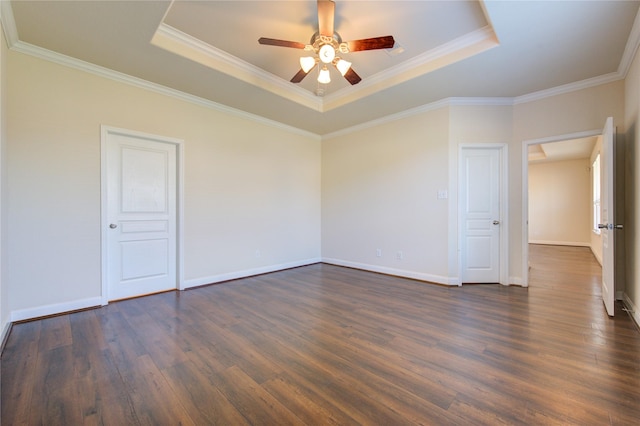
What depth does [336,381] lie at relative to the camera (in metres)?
1.82

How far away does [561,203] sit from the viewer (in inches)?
346

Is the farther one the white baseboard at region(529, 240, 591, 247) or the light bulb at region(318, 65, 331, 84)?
the white baseboard at region(529, 240, 591, 247)

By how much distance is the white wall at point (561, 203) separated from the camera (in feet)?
27.6

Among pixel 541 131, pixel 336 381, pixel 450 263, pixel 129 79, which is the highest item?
pixel 129 79

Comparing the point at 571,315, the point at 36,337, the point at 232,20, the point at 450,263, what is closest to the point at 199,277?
the point at 36,337

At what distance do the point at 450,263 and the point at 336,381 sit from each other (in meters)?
3.03

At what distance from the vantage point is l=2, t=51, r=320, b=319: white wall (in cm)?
279

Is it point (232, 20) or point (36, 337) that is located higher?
point (232, 20)

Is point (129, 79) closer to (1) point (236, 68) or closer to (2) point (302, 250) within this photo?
(1) point (236, 68)

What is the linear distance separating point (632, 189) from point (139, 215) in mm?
5846

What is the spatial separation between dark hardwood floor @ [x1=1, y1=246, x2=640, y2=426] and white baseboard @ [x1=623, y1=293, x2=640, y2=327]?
0.08 metres

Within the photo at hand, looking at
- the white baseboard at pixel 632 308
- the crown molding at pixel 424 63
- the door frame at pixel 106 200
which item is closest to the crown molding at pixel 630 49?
the crown molding at pixel 424 63

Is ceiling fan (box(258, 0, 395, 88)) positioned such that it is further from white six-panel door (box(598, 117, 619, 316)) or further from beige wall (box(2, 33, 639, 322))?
white six-panel door (box(598, 117, 619, 316))

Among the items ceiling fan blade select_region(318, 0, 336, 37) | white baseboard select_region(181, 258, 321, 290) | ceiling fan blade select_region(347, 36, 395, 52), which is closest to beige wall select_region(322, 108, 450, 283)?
white baseboard select_region(181, 258, 321, 290)
